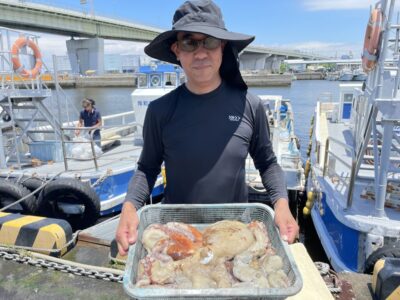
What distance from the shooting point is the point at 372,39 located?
13.3 feet

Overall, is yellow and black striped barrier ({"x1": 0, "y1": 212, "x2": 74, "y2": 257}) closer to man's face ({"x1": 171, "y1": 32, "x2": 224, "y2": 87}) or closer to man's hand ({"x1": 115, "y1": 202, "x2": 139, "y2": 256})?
man's hand ({"x1": 115, "y1": 202, "x2": 139, "y2": 256})

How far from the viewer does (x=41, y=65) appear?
8289 mm

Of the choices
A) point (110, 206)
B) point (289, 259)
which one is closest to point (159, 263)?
point (289, 259)

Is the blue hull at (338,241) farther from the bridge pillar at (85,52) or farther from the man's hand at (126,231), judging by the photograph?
the bridge pillar at (85,52)

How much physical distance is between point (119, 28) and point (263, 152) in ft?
128

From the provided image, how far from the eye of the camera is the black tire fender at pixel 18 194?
20.5 ft

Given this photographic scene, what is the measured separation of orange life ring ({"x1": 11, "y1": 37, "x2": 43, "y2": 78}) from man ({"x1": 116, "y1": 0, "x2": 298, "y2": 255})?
700 cm

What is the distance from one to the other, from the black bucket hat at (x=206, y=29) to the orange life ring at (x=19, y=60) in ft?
22.9

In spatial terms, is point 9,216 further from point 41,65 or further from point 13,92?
point 41,65

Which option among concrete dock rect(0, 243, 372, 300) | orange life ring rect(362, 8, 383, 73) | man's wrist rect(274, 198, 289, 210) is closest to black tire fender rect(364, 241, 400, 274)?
concrete dock rect(0, 243, 372, 300)

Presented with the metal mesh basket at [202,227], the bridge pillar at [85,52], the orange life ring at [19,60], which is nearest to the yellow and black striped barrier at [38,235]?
the metal mesh basket at [202,227]

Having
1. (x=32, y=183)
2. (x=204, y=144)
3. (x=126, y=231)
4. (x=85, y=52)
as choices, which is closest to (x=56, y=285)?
(x=126, y=231)

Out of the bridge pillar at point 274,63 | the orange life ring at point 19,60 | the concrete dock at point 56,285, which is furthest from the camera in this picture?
the bridge pillar at point 274,63

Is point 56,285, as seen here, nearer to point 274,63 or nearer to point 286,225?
point 286,225
